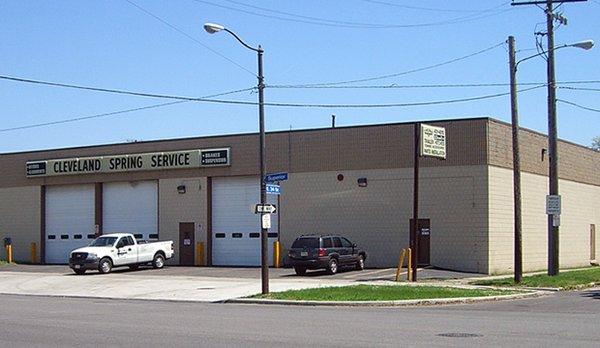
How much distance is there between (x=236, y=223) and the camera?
44688 millimetres

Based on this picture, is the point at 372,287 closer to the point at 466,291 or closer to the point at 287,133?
the point at 466,291

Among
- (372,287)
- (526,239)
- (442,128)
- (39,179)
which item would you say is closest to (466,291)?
(372,287)

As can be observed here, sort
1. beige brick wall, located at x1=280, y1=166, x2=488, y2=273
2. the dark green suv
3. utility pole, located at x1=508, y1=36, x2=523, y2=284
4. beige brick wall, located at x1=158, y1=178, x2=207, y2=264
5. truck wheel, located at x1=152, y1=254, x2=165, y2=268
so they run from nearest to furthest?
utility pole, located at x1=508, y1=36, x2=523, y2=284, the dark green suv, beige brick wall, located at x1=280, y1=166, x2=488, y2=273, truck wheel, located at x1=152, y1=254, x2=165, y2=268, beige brick wall, located at x1=158, y1=178, x2=207, y2=264

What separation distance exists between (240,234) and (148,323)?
2617 cm

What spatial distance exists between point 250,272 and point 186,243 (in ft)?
22.7

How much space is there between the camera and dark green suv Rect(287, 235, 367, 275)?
3612 cm

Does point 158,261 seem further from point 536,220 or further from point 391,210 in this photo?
point 536,220

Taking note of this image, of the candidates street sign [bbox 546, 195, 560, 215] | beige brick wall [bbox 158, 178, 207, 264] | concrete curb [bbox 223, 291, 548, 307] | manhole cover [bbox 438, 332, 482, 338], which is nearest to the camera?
manhole cover [bbox 438, 332, 482, 338]

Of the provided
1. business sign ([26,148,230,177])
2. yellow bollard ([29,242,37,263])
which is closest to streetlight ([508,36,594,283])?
business sign ([26,148,230,177])

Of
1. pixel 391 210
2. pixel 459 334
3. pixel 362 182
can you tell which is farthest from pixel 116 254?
pixel 459 334

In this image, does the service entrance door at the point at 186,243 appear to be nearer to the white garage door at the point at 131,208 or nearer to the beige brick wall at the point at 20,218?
the white garage door at the point at 131,208

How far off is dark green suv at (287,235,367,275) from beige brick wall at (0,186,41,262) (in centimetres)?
2085

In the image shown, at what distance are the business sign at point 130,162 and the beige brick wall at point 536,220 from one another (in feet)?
45.7

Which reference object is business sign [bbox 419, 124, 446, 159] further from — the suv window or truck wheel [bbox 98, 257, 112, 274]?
truck wheel [bbox 98, 257, 112, 274]
